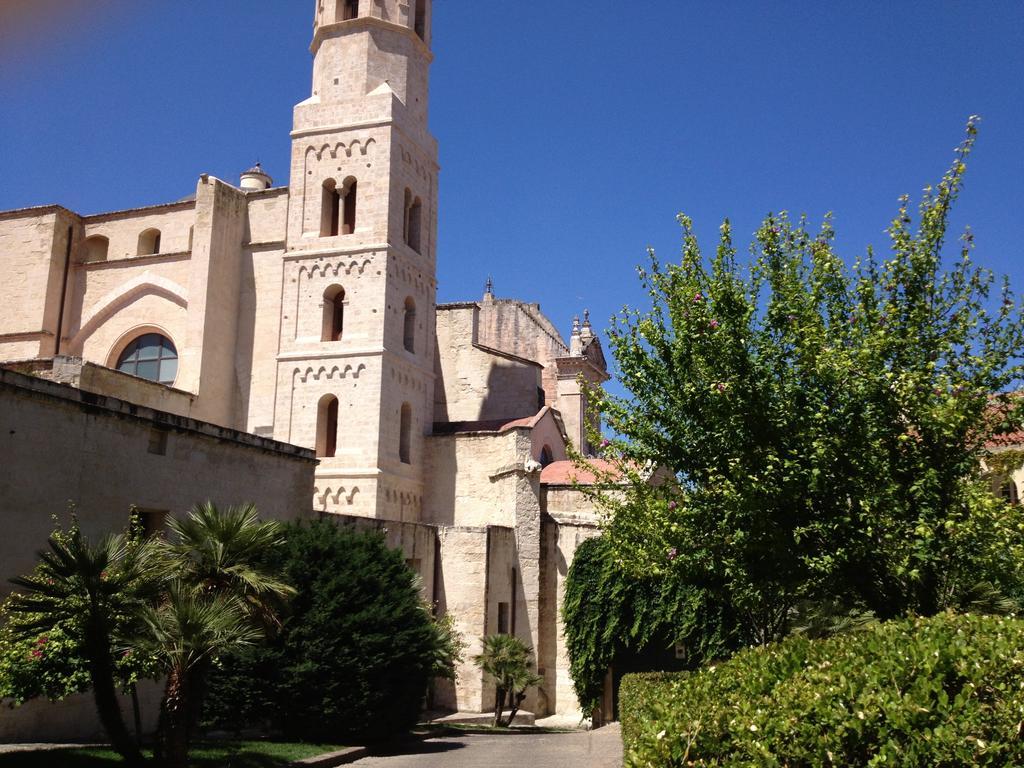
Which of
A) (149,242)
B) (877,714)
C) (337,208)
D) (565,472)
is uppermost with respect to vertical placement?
(337,208)

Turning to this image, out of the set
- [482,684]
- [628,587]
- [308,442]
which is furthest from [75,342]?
[628,587]

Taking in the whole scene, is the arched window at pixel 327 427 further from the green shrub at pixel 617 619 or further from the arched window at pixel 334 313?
the green shrub at pixel 617 619

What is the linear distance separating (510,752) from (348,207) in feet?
68.5

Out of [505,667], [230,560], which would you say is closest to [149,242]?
[505,667]

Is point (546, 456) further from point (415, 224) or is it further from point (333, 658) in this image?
point (333, 658)

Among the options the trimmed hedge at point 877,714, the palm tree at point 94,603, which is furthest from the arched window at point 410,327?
the trimmed hedge at point 877,714

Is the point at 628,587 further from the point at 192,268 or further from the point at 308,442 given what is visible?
the point at 192,268

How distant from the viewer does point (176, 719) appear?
1107 cm

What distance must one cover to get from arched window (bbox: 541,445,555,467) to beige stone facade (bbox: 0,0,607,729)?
73 mm

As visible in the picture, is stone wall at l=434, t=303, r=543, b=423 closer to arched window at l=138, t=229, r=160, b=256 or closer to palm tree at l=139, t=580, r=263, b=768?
arched window at l=138, t=229, r=160, b=256

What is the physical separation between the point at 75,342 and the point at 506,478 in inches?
611

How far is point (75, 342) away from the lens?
31.8 meters

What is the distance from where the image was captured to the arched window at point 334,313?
3056 cm


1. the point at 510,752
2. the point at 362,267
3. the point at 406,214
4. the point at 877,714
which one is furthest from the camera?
the point at 406,214
